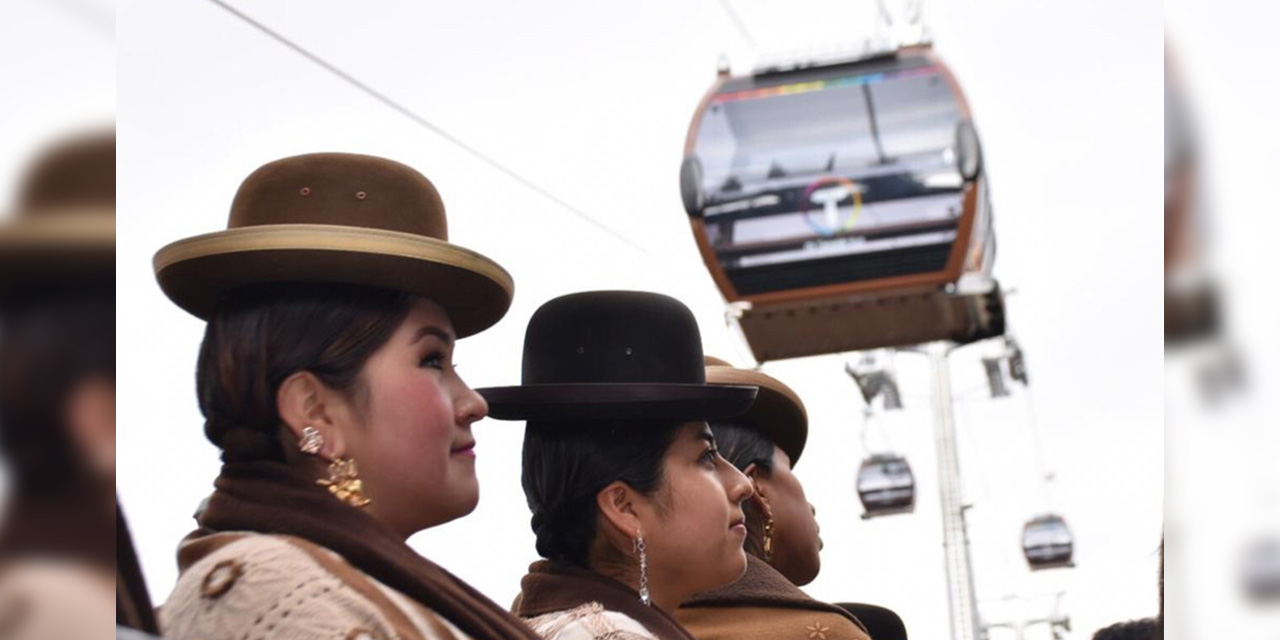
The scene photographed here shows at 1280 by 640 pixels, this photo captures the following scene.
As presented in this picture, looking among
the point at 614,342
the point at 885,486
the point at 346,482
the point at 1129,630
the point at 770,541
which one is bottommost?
the point at 885,486

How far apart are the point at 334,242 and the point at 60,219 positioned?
4.09ft

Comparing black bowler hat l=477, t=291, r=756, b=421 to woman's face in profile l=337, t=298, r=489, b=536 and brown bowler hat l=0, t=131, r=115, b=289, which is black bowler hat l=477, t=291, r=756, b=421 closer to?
woman's face in profile l=337, t=298, r=489, b=536

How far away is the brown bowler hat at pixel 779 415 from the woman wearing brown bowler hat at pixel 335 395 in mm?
1522

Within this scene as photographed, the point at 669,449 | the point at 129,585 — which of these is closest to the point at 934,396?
the point at 669,449

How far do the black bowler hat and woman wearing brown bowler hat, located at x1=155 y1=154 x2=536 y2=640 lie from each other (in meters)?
0.48

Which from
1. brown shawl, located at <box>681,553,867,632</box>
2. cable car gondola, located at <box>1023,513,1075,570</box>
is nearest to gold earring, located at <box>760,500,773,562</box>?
brown shawl, located at <box>681,553,867,632</box>

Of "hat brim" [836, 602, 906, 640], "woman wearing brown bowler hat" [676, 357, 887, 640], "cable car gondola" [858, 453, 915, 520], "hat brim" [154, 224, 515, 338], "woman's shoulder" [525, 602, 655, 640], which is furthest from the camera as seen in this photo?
"cable car gondola" [858, 453, 915, 520]

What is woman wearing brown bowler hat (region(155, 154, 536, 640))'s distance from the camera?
A: 1688mm

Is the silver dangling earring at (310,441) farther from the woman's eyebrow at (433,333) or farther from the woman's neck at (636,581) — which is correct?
the woman's neck at (636,581)

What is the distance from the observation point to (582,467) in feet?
8.57

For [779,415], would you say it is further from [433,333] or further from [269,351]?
[269,351]

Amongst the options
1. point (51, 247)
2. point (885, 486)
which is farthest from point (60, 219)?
point (885, 486)

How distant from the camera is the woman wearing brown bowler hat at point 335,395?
169 cm

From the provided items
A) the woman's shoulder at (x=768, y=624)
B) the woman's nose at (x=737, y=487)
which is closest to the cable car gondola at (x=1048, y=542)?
the woman's shoulder at (x=768, y=624)
